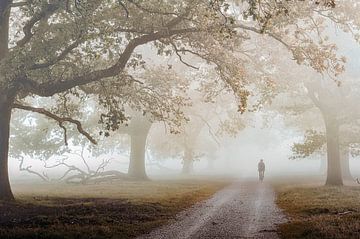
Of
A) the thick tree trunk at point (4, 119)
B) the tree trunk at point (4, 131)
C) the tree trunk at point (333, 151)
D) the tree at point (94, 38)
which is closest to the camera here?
the tree at point (94, 38)

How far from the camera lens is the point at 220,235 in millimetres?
14414

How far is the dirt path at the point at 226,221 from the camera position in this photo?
1460 cm

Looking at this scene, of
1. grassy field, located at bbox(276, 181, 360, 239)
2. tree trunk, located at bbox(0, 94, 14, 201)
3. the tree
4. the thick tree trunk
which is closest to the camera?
grassy field, located at bbox(276, 181, 360, 239)

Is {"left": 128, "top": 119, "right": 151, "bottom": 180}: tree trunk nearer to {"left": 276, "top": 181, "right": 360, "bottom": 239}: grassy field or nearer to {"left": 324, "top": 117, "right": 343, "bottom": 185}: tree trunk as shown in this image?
{"left": 324, "top": 117, "right": 343, "bottom": 185}: tree trunk

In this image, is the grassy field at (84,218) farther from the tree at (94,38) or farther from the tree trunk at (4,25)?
the tree trunk at (4,25)

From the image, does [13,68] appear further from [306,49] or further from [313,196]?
[313,196]

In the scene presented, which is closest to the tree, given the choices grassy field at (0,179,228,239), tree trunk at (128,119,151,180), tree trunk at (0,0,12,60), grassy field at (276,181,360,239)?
→ tree trunk at (0,0,12,60)

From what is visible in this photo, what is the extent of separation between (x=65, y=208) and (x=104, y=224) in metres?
4.63

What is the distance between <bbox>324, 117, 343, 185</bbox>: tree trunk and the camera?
118 feet

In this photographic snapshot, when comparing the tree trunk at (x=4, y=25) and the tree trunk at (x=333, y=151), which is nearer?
the tree trunk at (x=4, y=25)

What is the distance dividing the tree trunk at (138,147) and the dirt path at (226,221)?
2374cm

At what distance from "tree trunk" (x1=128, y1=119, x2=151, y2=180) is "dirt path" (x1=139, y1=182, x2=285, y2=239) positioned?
2374cm

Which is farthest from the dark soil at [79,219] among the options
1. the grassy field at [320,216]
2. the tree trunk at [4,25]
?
the tree trunk at [4,25]

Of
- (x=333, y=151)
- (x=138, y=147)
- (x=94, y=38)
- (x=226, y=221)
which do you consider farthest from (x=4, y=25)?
(x=333, y=151)
